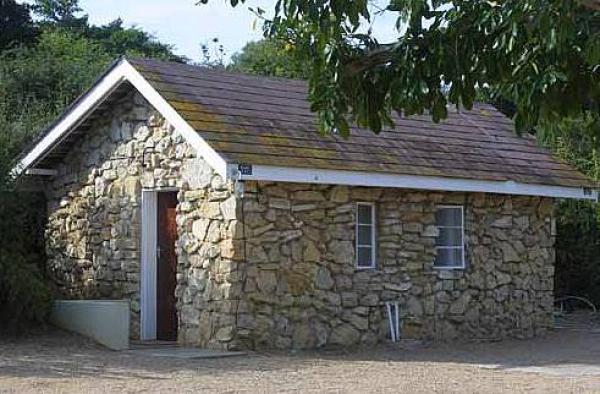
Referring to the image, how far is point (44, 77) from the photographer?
28562 mm

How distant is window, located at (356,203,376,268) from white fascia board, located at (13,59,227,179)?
2.83 m

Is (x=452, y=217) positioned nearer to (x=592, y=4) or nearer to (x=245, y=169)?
(x=245, y=169)

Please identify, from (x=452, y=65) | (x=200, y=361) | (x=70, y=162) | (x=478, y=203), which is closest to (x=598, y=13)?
(x=452, y=65)

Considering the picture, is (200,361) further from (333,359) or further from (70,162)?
(70,162)

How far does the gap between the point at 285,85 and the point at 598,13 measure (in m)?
11.5

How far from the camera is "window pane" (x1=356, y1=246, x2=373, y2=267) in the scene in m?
16.7

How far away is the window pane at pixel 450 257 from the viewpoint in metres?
17.8

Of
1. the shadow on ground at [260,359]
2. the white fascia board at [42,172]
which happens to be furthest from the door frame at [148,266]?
the white fascia board at [42,172]

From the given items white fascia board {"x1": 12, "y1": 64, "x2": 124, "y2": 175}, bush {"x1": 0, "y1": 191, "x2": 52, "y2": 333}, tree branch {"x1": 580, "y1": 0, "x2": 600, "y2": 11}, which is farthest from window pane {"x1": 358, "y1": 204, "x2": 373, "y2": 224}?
tree branch {"x1": 580, "y1": 0, "x2": 600, "y2": 11}

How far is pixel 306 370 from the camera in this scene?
13438 mm

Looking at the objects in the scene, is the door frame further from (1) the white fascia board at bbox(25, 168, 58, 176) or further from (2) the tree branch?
(2) the tree branch

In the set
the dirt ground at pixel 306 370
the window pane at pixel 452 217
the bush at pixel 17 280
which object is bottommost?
the dirt ground at pixel 306 370

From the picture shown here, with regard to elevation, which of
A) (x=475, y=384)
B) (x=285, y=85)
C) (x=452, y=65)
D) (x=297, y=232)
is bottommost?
(x=475, y=384)

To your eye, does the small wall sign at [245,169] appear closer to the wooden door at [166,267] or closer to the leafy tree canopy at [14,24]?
the wooden door at [166,267]
